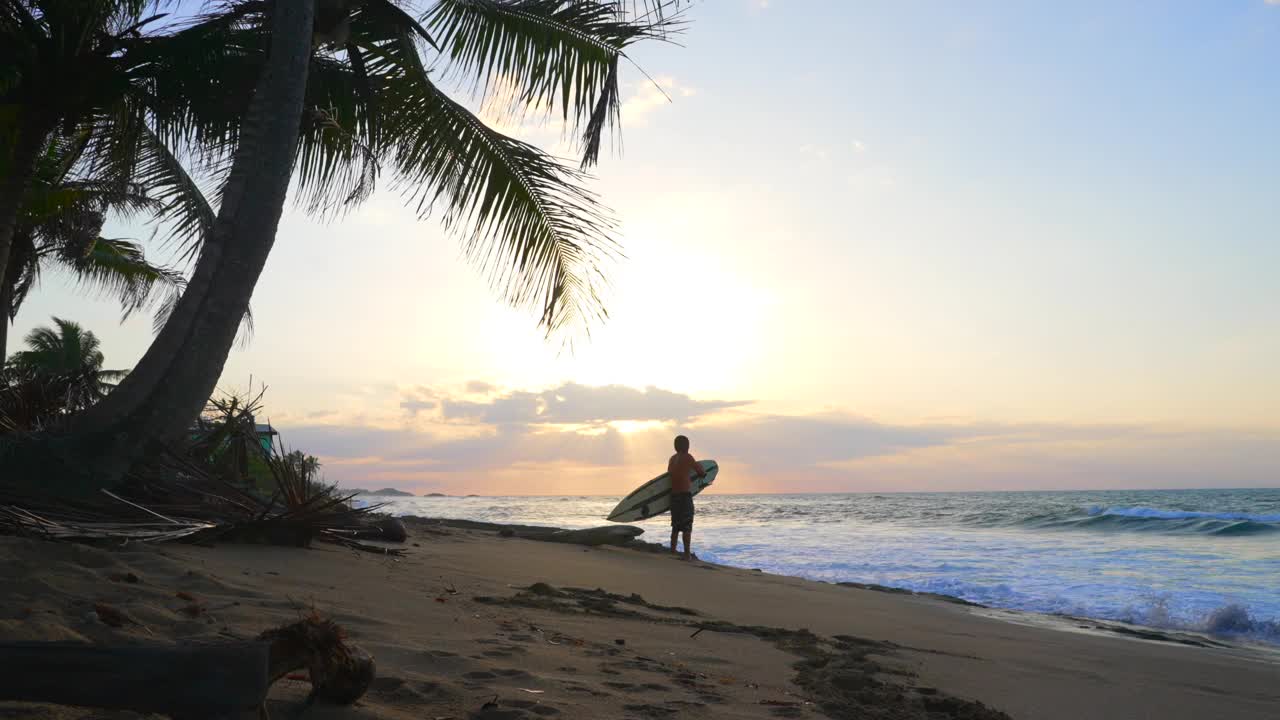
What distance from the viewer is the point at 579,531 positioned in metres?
9.96

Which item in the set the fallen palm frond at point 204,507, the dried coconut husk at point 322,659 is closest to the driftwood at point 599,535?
the fallen palm frond at point 204,507

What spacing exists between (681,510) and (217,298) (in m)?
7.05

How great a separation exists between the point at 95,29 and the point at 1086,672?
7812mm

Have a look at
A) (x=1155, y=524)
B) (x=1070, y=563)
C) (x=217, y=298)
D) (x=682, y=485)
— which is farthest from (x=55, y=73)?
(x=1155, y=524)

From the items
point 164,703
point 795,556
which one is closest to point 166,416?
point 164,703

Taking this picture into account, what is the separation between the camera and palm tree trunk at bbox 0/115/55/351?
6.32 metres

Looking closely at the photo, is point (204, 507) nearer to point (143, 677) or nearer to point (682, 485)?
point (143, 677)

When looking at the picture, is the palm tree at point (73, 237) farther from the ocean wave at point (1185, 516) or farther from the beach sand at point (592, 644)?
the ocean wave at point (1185, 516)

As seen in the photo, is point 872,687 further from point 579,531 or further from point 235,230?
point 579,531

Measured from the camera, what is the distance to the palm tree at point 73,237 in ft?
28.3

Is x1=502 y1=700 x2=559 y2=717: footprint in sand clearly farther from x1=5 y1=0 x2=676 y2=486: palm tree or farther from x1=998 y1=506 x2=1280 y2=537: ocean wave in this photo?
x1=998 y1=506 x2=1280 y2=537: ocean wave

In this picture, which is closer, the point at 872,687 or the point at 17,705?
the point at 17,705

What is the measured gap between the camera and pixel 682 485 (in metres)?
10.7

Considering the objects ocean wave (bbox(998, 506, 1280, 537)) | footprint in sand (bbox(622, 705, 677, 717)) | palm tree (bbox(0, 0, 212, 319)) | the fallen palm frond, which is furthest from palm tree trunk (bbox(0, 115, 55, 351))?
ocean wave (bbox(998, 506, 1280, 537))
